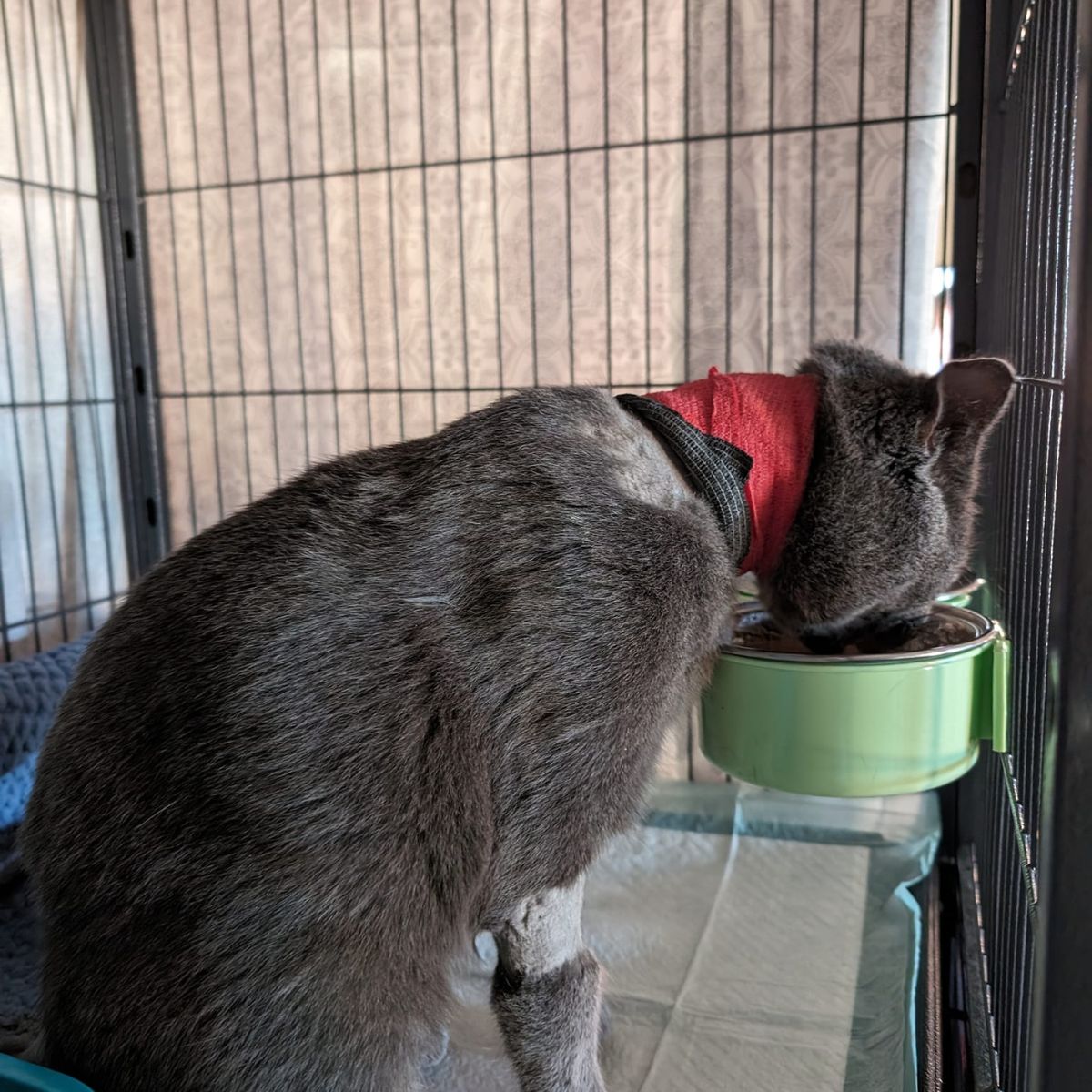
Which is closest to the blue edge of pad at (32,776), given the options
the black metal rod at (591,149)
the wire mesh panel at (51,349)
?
the wire mesh panel at (51,349)

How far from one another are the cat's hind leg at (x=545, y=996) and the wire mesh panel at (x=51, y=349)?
1521mm

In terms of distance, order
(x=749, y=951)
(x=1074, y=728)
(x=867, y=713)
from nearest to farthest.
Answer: (x=1074, y=728)
(x=867, y=713)
(x=749, y=951)

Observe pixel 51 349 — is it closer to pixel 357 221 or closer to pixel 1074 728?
pixel 357 221

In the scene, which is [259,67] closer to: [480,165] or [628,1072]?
[480,165]

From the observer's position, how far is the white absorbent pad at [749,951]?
3.97 feet

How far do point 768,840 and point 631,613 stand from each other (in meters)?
0.99

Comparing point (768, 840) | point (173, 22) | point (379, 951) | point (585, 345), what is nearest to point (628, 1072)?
point (379, 951)

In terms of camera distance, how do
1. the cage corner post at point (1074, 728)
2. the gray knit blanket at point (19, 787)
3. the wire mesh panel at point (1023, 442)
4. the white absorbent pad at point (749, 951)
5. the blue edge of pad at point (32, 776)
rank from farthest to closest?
the blue edge of pad at point (32, 776) < the gray knit blanket at point (19, 787) < the white absorbent pad at point (749, 951) < the wire mesh panel at point (1023, 442) < the cage corner post at point (1074, 728)

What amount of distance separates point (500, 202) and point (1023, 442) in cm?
115

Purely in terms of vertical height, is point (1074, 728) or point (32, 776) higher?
Result: point (1074, 728)

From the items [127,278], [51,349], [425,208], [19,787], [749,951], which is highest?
[425,208]

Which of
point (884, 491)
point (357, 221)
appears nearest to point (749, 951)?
point (884, 491)

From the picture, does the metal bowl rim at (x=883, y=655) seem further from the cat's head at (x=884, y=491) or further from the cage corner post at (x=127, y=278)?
the cage corner post at (x=127, y=278)

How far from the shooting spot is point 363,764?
0.91 m
